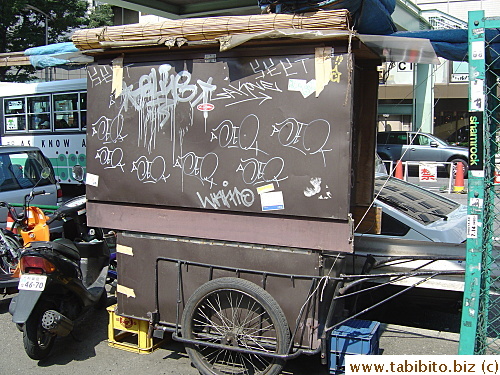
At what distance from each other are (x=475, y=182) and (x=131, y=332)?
10.8 feet

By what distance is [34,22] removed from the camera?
24.0 m

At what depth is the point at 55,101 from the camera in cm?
1349

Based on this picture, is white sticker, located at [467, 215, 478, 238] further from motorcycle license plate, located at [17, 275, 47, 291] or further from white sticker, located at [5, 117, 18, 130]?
white sticker, located at [5, 117, 18, 130]

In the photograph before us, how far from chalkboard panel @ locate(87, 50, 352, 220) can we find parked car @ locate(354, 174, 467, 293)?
150 cm

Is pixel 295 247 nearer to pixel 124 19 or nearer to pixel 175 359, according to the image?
pixel 175 359

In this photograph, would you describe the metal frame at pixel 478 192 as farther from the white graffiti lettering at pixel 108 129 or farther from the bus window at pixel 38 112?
the bus window at pixel 38 112

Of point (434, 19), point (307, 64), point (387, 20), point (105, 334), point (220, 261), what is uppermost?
point (434, 19)

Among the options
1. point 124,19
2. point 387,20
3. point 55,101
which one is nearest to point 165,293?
point 387,20

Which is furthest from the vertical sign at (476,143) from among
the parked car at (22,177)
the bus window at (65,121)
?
the bus window at (65,121)

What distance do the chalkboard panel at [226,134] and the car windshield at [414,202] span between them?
5.98 ft

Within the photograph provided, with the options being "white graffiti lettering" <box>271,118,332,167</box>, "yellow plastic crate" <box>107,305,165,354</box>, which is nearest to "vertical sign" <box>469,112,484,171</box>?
"white graffiti lettering" <box>271,118,332,167</box>

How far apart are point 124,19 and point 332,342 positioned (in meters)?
21.7

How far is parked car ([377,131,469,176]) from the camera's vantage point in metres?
17.6

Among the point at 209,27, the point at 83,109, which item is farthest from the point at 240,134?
the point at 83,109
